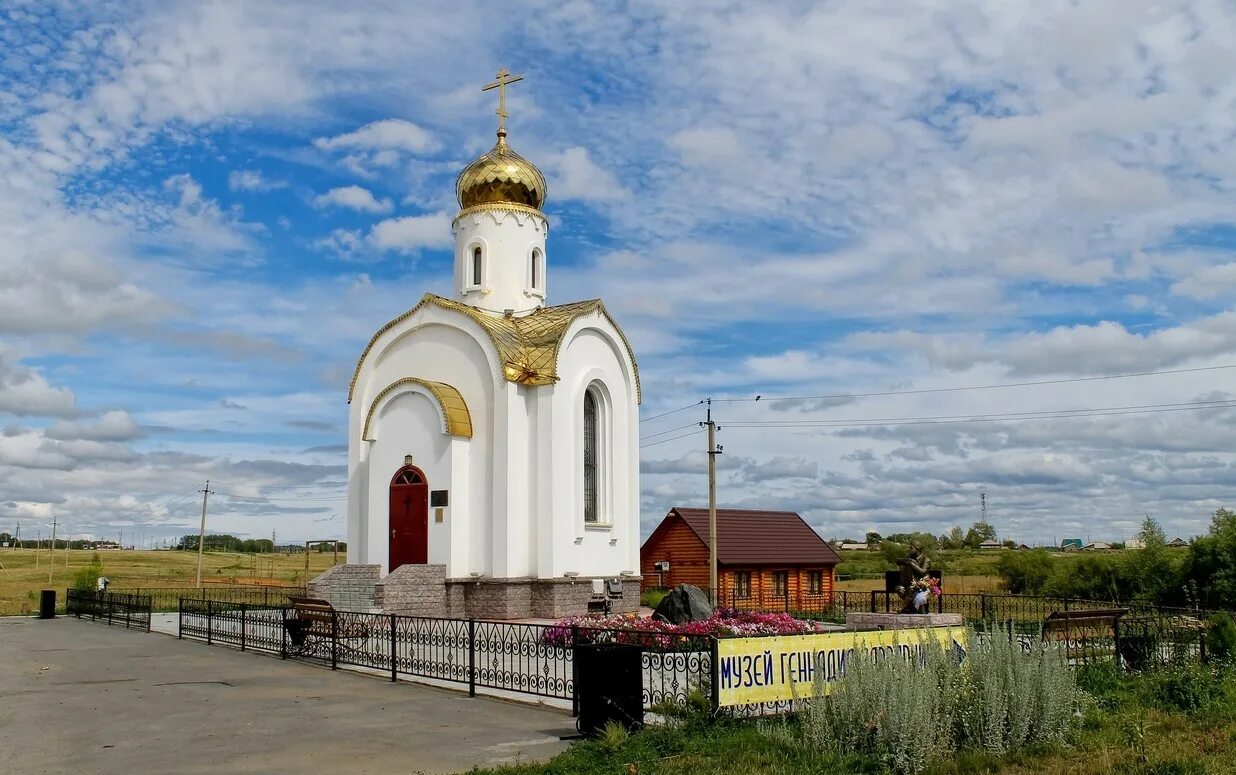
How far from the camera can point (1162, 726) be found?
9891 millimetres

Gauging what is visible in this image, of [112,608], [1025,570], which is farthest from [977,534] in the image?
[112,608]

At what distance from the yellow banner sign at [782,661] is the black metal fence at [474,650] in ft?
0.80

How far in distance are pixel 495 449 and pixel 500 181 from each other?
25.2 feet

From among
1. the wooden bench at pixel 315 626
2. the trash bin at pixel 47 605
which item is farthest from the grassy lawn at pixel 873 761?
the trash bin at pixel 47 605

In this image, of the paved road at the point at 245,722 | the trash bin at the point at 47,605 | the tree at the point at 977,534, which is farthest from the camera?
the tree at the point at 977,534

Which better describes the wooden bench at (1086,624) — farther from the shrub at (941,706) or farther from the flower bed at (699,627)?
the shrub at (941,706)

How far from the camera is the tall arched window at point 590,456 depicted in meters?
24.5

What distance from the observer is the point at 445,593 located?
71.4 feet

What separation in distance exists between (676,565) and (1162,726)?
23512 millimetres

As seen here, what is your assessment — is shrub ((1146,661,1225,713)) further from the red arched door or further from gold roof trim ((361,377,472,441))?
the red arched door

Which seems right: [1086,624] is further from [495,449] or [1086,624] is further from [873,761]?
[495,449]

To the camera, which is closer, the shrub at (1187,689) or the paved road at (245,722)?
the paved road at (245,722)

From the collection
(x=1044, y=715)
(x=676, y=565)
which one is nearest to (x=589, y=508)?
(x=676, y=565)

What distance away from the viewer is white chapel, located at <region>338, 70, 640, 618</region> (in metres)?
22.1
